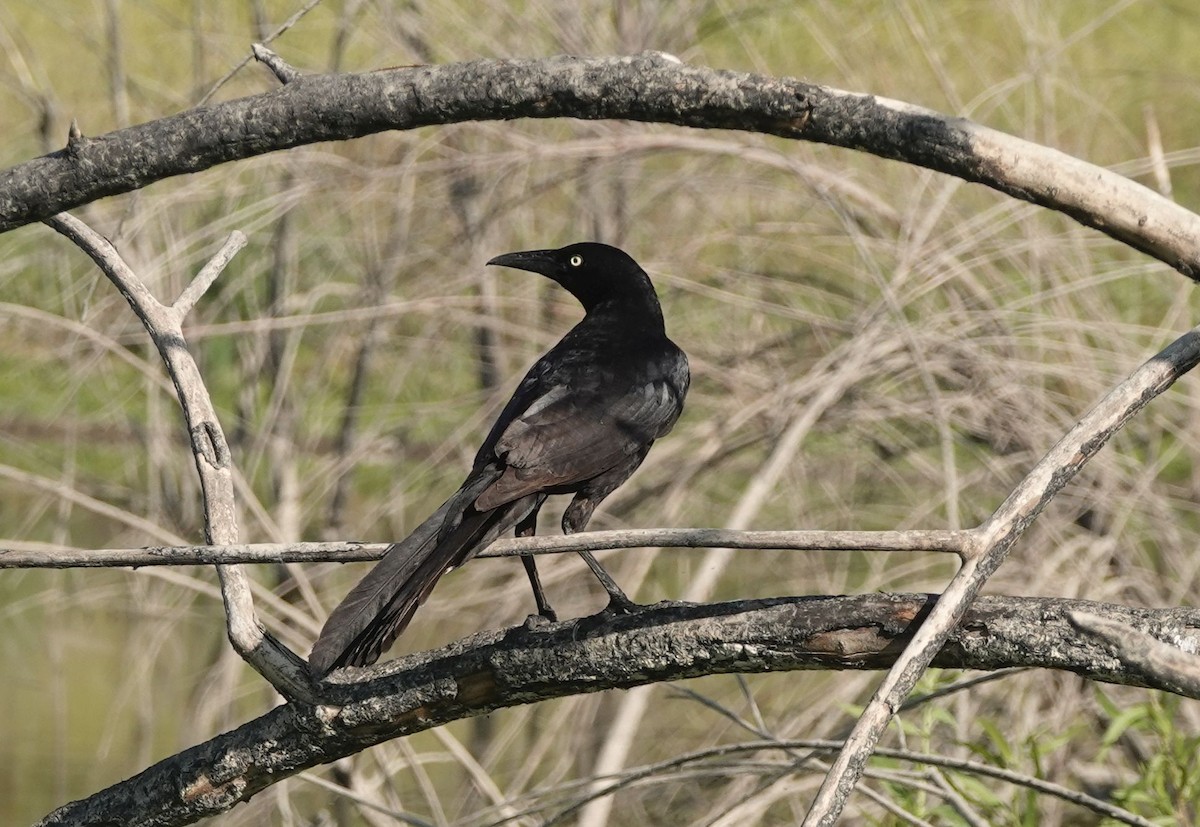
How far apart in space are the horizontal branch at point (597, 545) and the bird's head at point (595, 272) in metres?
1.94

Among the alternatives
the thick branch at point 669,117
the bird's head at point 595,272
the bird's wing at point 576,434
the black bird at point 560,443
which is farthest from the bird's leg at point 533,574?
the thick branch at point 669,117

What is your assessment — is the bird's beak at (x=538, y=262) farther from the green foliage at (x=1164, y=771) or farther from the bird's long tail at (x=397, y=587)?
the green foliage at (x=1164, y=771)

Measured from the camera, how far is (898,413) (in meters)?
4.59

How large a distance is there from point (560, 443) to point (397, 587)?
0.73 m

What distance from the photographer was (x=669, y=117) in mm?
2084

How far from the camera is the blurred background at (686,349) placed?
4.41 meters

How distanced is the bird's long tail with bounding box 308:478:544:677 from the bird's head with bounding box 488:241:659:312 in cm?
123

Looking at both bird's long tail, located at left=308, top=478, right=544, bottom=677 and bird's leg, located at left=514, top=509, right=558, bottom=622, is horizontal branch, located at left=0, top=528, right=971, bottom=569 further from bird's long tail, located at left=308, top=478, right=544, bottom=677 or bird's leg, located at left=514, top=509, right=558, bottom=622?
bird's leg, located at left=514, top=509, right=558, bottom=622

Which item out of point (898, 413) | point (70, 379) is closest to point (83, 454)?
point (70, 379)

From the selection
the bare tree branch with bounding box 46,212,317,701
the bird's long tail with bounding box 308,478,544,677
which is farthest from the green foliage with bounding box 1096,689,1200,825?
the bare tree branch with bounding box 46,212,317,701

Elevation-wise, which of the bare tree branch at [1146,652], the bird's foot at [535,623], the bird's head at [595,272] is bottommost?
the bare tree branch at [1146,652]

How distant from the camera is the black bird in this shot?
237cm

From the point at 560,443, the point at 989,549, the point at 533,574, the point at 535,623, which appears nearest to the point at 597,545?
the point at 989,549

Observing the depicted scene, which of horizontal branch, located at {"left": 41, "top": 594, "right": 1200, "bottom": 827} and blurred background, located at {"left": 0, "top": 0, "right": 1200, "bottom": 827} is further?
blurred background, located at {"left": 0, "top": 0, "right": 1200, "bottom": 827}
